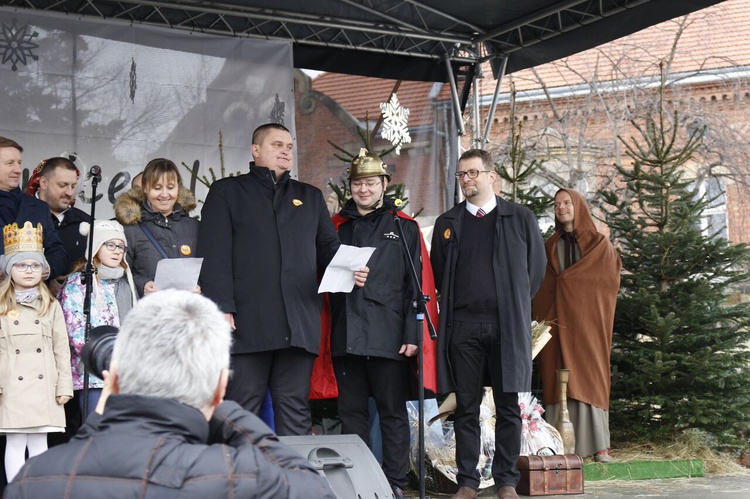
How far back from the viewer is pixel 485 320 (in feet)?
19.7

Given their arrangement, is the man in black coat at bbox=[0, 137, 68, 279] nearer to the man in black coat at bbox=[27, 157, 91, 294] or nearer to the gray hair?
the man in black coat at bbox=[27, 157, 91, 294]

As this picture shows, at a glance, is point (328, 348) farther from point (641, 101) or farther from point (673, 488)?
point (641, 101)

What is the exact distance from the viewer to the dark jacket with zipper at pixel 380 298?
19.0 feet

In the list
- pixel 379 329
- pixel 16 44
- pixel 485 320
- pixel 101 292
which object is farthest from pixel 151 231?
pixel 16 44

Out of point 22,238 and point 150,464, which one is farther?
point 22,238

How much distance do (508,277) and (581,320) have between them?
6.63 feet

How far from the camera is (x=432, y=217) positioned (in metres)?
9.70

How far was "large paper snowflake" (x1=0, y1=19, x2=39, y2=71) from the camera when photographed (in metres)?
7.48

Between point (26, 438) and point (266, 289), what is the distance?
1.51m

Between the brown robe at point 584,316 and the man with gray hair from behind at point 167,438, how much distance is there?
5.79m

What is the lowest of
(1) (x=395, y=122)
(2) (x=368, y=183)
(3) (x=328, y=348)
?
(3) (x=328, y=348)

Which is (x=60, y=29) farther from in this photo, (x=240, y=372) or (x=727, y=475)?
(x=727, y=475)

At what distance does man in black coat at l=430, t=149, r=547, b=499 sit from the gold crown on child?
243 cm

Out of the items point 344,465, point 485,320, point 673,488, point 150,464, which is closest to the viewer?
point 150,464
